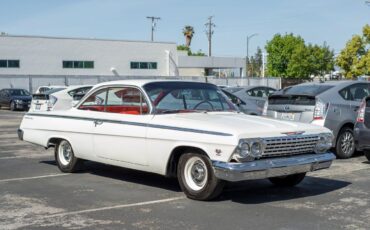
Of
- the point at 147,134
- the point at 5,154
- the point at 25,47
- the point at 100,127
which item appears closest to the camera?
the point at 147,134

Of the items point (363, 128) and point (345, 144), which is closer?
point (363, 128)

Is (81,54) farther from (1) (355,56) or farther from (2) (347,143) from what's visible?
(2) (347,143)

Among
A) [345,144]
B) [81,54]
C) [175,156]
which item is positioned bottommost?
[345,144]

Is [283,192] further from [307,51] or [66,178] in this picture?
[307,51]

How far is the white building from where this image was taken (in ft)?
158

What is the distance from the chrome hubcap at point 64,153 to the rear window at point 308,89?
191 inches

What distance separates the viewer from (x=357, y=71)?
150 feet

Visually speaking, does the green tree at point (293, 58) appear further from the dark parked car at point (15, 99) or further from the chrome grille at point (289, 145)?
the chrome grille at point (289, 145)

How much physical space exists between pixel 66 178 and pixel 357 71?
40.0 m

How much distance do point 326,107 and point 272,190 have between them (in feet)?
11.8

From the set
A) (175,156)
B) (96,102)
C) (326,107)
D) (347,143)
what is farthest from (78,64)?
(175,156)

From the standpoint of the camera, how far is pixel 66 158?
31.5 feet

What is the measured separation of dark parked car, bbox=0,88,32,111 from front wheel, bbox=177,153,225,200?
2792cm

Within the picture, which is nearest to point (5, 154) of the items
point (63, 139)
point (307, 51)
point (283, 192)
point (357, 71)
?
point (63, 139)
